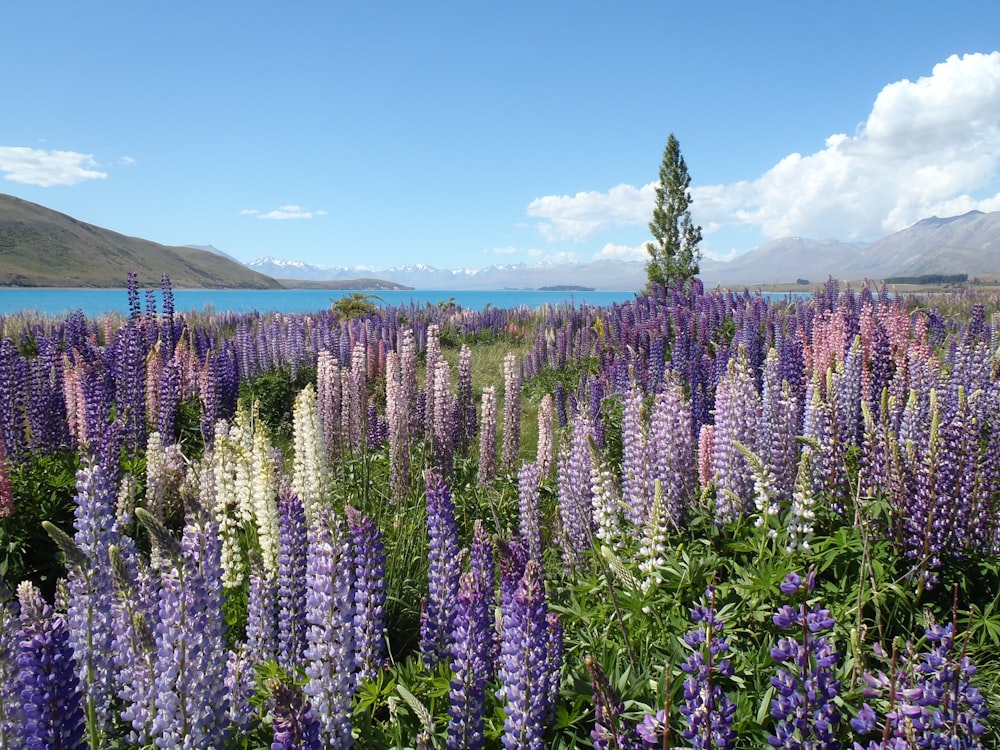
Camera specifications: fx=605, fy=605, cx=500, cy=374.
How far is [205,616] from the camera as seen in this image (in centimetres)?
195

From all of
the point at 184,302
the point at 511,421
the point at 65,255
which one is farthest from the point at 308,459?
the point at 65,255

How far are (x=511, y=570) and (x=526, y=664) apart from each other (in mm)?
379

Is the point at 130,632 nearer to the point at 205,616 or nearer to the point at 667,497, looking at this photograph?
the point at 205,616

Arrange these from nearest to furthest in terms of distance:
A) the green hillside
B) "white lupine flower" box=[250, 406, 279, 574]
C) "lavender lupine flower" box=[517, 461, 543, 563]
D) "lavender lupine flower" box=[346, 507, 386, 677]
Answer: "lavender lupine flower" box=[346, 507, 386, 677]
"white lupine flower" box=[250, 406, 279, 574]
"lavender lupine flower" box=[517, 461, 543, 563]
the green hillside

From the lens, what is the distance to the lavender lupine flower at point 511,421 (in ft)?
21.0

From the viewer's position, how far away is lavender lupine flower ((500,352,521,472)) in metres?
6.41

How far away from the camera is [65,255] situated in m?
157

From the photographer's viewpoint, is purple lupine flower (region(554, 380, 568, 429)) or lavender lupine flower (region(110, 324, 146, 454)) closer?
lavender lupine flower (region(110, 324, 146, 454))

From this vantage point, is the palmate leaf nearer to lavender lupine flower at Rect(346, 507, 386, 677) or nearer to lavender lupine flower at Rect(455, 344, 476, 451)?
lavender lupine flower at Rect(346, 507, 386, 677)

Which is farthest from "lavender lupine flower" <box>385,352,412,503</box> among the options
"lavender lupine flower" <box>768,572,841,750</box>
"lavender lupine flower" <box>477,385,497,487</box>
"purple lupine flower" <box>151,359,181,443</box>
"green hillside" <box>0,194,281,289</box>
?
"green hillside" <box>0,194,281,289</box>

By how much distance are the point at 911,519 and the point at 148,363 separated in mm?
8256

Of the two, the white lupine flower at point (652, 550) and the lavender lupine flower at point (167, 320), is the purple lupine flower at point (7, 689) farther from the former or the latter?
the lavender lupine flower at point (167, 320)

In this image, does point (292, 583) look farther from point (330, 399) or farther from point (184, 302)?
point (184, 302)

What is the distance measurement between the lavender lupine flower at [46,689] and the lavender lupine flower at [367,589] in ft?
3.00
